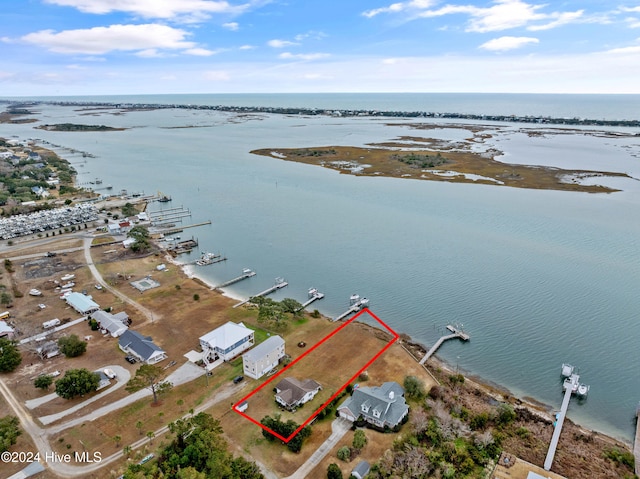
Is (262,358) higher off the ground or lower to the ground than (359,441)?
higher

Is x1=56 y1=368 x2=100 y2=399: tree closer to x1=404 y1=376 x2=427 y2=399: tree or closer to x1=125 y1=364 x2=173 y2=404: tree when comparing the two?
x1=125 y1=364 x2=173 y2=404: tree

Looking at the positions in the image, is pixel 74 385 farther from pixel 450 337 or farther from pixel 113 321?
pixel 450 337

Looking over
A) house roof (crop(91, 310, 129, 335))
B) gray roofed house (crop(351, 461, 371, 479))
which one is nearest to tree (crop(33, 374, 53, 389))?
house roof (crop(91, 310, 129, 335))

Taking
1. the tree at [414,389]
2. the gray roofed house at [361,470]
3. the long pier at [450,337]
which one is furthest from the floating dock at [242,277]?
the gray roofed house at [361,470]

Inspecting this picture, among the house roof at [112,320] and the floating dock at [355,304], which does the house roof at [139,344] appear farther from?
the floating dock at [355,304]

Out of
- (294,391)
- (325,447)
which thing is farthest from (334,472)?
(294,391)

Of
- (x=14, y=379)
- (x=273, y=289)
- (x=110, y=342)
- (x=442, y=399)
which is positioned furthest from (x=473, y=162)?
(x=14, y=379)
